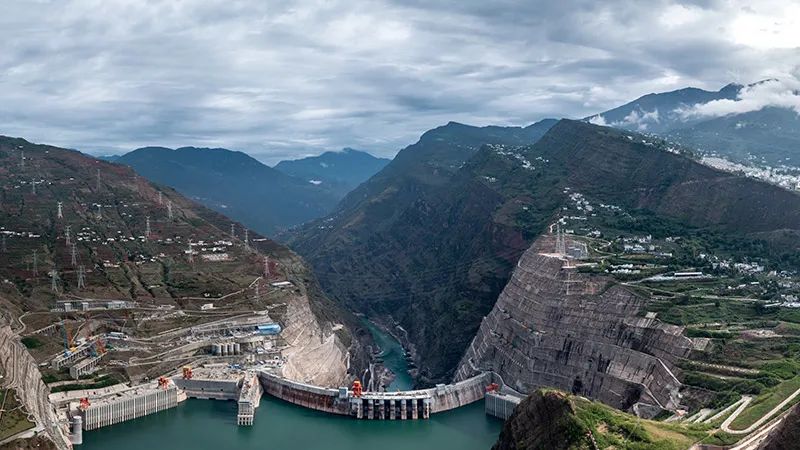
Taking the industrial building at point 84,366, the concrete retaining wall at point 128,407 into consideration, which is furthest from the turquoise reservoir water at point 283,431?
the industrial building at point 84,366

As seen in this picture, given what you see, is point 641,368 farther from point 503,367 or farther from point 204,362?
point 204,362

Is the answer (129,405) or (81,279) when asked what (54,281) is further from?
(129,405)

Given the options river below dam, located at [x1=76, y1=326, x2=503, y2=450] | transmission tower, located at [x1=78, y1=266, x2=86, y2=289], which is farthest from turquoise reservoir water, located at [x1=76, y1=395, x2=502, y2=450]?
transmission tower, located at [x1=78, y1=266, x2=86, y2=289]

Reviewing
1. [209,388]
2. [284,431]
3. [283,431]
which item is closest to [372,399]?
[284,431]

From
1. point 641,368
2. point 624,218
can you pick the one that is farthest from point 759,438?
point 624,218

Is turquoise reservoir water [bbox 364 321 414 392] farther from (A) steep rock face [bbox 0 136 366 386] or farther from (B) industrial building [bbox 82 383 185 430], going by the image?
(B) industrial building [bbox 82 383 185 430]
